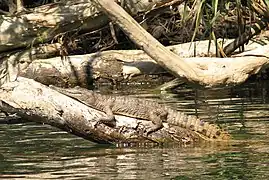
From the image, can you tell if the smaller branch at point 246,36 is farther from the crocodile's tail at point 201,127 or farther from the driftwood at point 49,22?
the crocodile's tail at point 201,127

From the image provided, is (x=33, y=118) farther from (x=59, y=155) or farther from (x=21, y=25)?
(x=21, y=25)

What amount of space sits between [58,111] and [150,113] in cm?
95

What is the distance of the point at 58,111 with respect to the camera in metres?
6.72

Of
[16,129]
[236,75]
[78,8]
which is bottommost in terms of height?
[16,129]

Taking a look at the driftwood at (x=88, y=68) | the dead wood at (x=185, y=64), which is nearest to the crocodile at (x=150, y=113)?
the dead wood at (x=185, y=64)

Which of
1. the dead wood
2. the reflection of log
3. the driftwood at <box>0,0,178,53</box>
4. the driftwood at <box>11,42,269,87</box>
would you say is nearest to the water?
the reflection of log

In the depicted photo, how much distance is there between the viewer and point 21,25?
12859 millimetres

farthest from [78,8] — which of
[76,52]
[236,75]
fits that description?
[236,75]

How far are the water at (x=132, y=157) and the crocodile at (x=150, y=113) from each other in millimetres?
196

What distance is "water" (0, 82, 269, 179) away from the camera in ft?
18.9

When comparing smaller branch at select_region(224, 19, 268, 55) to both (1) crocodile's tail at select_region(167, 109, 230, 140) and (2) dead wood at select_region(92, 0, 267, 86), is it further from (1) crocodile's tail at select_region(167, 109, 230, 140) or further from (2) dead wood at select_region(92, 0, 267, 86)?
(1) crocodile's tail at select_region(167, 109, 230, 140)

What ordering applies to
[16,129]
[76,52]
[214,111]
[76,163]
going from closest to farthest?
[76,163], [16,129], [214,111], [76,52]

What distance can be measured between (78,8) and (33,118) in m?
6.00

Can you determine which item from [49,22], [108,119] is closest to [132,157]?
[108,119]
